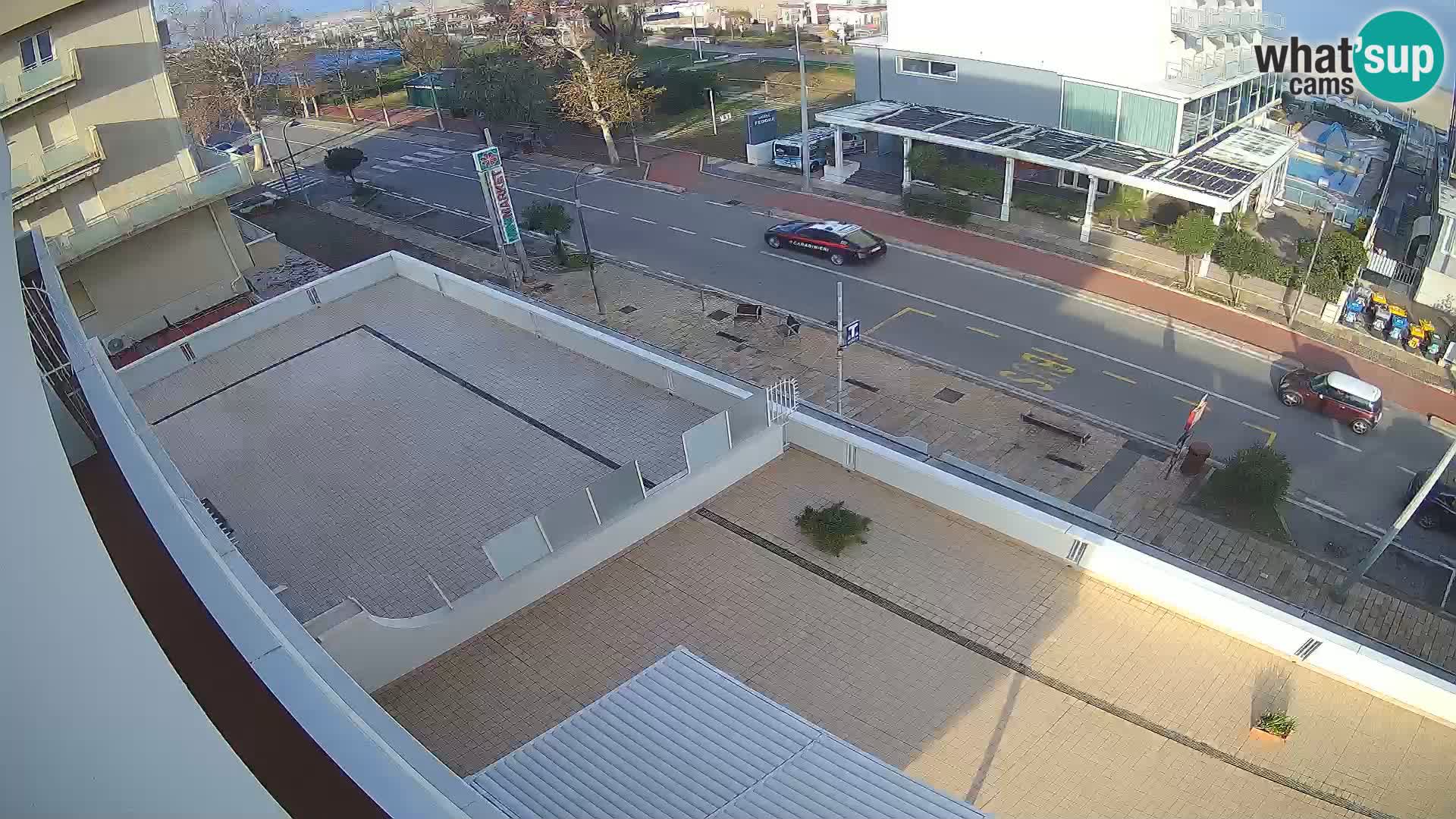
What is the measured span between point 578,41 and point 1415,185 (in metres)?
33.1

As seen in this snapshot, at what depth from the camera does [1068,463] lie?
1869 centimetres

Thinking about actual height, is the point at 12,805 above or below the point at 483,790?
above

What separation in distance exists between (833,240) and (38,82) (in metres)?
21.8

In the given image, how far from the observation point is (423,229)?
3428 cm

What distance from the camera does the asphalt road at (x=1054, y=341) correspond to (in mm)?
18547

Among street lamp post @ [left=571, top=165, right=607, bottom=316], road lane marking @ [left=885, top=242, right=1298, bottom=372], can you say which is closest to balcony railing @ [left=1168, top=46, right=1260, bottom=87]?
road lane marking @ [left=885, top=242, right=1298, bottom=372]

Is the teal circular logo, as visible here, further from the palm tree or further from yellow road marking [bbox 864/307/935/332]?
yellow road marking [bbox 864/307/935/332]

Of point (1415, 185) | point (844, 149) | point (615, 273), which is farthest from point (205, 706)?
point (1415, 185)

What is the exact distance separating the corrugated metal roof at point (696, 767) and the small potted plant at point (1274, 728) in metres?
3.86

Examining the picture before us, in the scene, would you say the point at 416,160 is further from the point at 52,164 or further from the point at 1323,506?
the point at 1323,506

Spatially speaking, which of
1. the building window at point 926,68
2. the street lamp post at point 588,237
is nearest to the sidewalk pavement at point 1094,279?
the street lamp post at point 588,237

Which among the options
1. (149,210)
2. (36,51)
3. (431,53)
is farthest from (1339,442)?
(431,53)

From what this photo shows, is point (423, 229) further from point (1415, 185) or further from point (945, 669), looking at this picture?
point (1415, 185)

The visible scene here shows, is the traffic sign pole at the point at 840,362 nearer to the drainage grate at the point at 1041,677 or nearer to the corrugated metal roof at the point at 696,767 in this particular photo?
the drainage grate at the point at 1041,677
